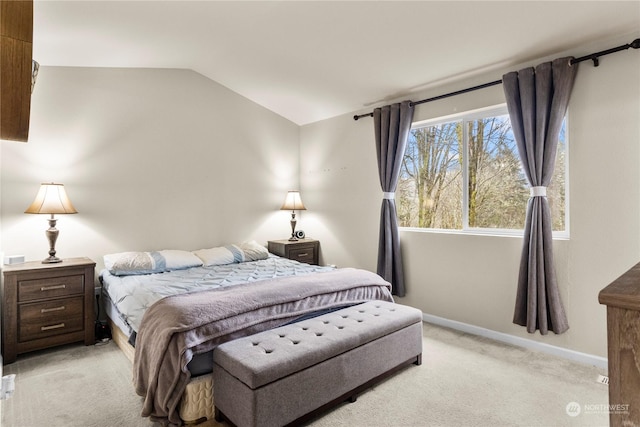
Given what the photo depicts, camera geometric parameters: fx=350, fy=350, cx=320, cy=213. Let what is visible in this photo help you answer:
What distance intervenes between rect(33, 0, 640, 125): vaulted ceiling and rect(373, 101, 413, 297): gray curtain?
0.84 feet

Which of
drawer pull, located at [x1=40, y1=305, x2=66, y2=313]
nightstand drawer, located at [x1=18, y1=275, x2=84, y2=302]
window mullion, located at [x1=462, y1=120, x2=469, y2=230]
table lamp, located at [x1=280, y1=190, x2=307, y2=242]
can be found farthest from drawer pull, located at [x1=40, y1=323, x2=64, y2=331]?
window mullion, located at [x1=462, y1=120, x2=469, y2=230]

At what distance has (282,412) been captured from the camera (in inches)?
69.5

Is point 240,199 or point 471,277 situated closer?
point 471,277

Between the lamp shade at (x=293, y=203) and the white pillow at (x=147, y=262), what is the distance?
1.43 m

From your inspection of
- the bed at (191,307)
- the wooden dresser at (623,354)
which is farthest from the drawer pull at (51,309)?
the wooden dresser at (623,354)

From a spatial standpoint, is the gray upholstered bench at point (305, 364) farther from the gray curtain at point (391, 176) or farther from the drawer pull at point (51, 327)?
the drawer pull at point (51, 327)

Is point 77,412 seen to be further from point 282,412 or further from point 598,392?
point 598,392

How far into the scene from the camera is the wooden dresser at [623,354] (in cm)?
55

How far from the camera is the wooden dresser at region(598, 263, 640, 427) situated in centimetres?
55

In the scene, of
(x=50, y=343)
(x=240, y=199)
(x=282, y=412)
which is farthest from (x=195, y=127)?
(x=282, y=412)

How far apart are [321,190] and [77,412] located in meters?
3.39

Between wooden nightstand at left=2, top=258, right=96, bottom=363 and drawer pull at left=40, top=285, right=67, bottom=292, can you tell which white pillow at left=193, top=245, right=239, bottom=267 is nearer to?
wooden nightstand at left=2, top=258, right=96, bottom=363

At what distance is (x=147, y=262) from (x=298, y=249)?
1.83 m

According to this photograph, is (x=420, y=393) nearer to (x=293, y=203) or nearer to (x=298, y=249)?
(x=298, y=249)
